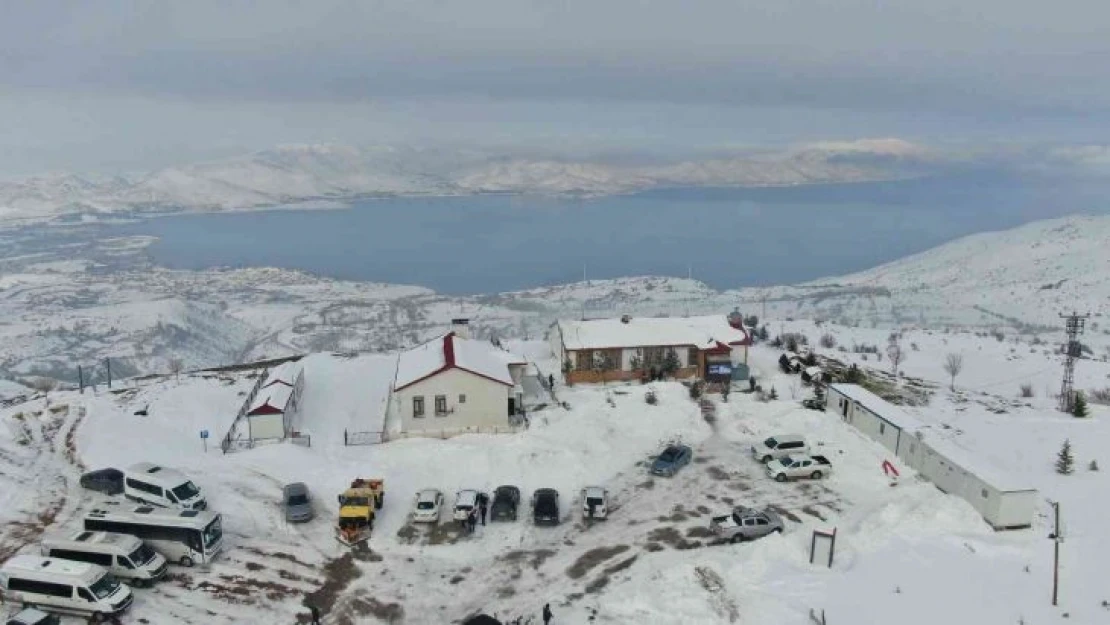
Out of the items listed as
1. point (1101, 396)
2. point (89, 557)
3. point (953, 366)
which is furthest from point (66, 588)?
point (953, 366)

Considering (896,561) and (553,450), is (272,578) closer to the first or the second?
(553,450)

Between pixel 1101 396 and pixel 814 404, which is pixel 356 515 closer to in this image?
pixel 814 404

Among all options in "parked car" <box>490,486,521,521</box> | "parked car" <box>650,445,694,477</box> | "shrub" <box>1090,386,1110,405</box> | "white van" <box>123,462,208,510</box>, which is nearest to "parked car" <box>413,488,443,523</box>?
"parked car" <box>490,486,521,521</box>

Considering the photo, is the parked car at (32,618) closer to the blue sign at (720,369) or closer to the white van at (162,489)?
the white van at (162,489)

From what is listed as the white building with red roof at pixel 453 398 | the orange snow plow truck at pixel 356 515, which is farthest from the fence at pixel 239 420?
the orange snow plow truck at pixel 356 515

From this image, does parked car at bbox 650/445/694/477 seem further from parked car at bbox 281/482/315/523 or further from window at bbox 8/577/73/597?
window at bbox 8/577/73/597
